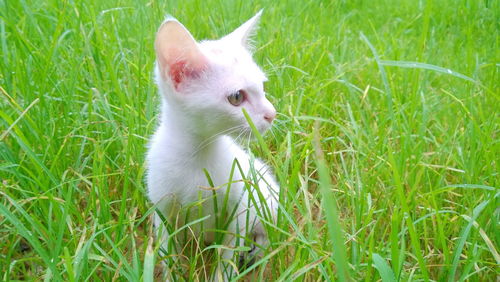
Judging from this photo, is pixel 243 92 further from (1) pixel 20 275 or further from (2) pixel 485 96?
(2) pixel 485 96

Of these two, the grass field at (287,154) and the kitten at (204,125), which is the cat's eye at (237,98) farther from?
the grass field at (287,154)

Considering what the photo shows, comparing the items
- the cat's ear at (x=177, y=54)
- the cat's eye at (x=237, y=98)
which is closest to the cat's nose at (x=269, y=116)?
the cat's eye at (x=237, y=98)

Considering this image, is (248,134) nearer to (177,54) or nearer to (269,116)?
(269,116)

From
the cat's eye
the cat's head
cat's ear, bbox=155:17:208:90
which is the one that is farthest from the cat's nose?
cat's ear, bbox=155:17:208:90

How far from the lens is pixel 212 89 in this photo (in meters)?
1.64

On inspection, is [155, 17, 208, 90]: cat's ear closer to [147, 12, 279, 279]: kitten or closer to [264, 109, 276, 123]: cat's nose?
[147, 12, 279, 279]: kitten

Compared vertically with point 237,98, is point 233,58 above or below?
above

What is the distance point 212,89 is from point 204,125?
0.14 meters

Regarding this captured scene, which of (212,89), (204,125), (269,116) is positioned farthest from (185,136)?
(269,116)

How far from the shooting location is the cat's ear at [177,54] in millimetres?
1486

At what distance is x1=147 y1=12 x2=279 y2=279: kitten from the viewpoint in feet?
5.31

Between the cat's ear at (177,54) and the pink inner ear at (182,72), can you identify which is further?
the pink inner ear at (182,72)

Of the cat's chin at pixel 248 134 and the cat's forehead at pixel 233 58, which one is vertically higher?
the cat's forehead at pixel 233 58

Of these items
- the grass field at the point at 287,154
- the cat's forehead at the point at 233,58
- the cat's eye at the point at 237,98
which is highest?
the cat's forehead at the point at 233,58
